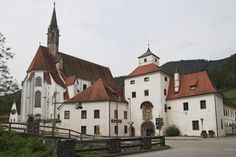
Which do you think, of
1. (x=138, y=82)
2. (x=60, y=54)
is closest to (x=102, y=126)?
(x=138, y=82)

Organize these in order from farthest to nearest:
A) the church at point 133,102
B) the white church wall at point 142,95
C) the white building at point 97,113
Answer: the white church wall at point 142,95, the white building at point 97,113, the church at point 133,102

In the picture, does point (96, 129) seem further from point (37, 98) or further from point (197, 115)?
point (37, 98)

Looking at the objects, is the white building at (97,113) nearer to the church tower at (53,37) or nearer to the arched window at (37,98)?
the arched window at (37,98)

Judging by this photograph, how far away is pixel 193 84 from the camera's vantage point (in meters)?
50.3

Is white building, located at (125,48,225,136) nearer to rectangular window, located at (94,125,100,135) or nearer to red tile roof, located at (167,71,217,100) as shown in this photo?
red tile roof, located at (167,71,217,100)

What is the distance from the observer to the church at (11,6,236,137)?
4766 centimetres

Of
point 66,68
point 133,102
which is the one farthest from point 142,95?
point 66,68

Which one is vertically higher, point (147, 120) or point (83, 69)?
point (83, 69)

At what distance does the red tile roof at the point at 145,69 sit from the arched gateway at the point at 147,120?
18.7 feet

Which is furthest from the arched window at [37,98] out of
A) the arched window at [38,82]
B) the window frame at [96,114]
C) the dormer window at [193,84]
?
the dormer window at [193,84]

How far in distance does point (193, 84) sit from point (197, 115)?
18.7 ft

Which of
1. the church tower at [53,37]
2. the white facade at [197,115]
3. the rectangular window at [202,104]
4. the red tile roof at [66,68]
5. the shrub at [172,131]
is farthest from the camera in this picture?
the church tower at [53,37]

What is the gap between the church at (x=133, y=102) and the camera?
47.7 m

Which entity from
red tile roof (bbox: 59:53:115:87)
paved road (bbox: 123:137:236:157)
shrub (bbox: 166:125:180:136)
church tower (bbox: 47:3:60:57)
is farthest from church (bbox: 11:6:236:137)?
paved road (bbox: 123:137:236:157)
